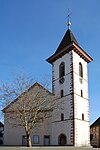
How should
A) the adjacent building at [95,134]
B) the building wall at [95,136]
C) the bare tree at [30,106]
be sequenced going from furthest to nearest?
the adjacent building at [95,134] < the building wall at [95,136] < the bare tree at [30,106]

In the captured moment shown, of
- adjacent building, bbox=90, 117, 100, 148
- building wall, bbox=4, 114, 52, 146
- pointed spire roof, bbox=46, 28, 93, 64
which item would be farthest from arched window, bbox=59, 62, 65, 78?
adjacent building, bbox=90, 117, 100, 148

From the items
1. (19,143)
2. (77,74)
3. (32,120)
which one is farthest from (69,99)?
(19,143)

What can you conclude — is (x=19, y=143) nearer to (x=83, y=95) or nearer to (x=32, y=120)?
(x=32, y=120)

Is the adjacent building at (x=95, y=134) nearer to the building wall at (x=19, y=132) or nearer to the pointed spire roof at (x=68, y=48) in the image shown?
the building wall at (x=19, y=132)

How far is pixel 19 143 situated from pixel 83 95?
35.8 feet

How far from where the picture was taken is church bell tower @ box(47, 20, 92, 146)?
33.0 metres

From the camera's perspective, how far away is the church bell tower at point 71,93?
108 ft

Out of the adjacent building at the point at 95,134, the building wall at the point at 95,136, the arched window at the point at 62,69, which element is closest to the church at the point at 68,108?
the arched window at the point at 62,69

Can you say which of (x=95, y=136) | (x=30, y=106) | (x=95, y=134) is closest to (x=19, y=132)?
(x=30, y=106)

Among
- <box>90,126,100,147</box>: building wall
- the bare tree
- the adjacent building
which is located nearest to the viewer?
the bare tree

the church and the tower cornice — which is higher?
the tower cornice

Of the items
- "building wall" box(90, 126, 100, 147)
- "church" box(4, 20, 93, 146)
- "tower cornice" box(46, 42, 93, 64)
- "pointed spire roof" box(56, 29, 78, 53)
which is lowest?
"building wall" box(90, 126, 100, 147)

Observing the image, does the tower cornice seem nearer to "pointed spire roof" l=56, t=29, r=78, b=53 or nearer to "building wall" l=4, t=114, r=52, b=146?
"pointed spire roof" l=56, t=29, r=78, b=53

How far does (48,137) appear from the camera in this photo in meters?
35.1
